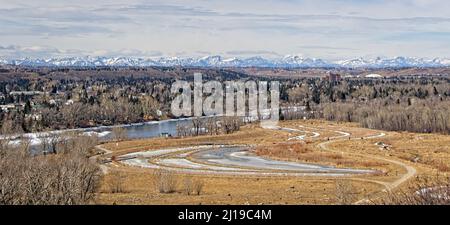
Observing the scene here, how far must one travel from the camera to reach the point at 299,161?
83250mm

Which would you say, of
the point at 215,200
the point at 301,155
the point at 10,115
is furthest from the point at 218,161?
the point at 10,115

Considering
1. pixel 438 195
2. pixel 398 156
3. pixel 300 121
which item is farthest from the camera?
pixel 300 121

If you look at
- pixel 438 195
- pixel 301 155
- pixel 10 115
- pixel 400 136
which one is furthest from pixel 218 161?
pixel 10 115

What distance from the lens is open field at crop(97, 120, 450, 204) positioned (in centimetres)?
4331

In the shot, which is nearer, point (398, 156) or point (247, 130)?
point (398, 156)

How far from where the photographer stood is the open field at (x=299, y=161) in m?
43.3

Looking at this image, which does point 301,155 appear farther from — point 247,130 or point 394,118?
point 394,118

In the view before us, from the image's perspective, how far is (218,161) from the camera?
8438 centimetres
